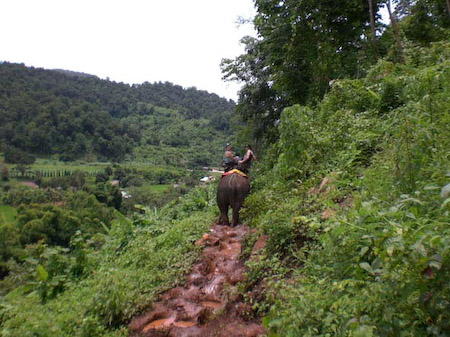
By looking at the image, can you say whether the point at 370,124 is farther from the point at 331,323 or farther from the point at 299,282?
the point at 331,323

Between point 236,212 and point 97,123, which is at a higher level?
point 97,123

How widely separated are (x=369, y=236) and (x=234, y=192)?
4.44m

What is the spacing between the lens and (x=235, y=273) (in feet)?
12.8

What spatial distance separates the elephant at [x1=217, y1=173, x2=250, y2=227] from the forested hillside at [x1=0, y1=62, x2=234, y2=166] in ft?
188

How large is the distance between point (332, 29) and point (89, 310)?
8.99 metres

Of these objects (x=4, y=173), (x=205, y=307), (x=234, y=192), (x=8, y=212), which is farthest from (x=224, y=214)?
(x=4, y=173)

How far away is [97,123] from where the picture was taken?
2911 inches

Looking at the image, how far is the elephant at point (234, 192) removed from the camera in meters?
6.30

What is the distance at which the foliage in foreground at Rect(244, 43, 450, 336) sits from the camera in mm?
1663

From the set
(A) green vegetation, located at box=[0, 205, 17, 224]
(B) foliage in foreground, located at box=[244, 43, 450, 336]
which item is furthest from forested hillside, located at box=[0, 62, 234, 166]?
(B) foliage in foreground, located at box=[244, 43, 450, 336]

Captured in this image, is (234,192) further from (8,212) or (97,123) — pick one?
(97,123)

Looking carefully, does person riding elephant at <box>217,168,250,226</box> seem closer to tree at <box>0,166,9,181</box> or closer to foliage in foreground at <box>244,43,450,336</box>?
foliage in foreground at <box>244,43,450,336</box>

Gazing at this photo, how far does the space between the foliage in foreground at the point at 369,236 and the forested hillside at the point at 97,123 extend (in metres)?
59.5

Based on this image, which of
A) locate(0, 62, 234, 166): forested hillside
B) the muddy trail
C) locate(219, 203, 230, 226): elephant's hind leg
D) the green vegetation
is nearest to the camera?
the muddy trail
